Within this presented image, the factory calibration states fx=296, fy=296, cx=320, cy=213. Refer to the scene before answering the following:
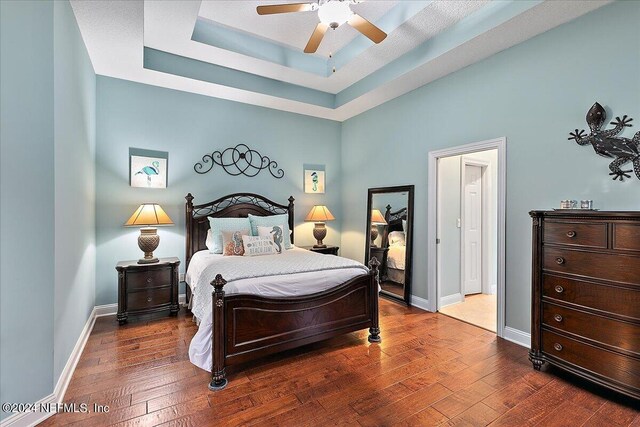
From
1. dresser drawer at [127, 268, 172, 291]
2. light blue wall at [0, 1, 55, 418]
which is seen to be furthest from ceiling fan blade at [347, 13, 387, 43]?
dresser drawer at [127, 268, 172, 291]

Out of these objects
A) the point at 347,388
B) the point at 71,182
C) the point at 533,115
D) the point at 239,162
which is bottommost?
the point at 347,388

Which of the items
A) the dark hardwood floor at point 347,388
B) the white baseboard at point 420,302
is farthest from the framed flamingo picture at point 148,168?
the white baseboard at point 420,302

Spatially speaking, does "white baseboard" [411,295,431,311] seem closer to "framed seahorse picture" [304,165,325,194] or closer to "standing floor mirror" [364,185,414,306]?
"standing floor mirror" [364,185,414,306]

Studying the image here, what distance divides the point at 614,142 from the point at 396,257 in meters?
2.66

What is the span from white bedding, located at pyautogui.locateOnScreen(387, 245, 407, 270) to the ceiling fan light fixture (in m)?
2.93

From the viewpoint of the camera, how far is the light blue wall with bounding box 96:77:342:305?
11.9 feet

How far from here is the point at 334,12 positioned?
2.31 metres

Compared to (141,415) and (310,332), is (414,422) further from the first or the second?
(141,415)

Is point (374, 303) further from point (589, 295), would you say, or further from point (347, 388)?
point (589, 295)

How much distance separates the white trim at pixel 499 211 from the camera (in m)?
3.03

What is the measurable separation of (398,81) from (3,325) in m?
4.18

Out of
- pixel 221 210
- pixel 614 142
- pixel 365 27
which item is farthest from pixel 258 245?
pixel 614 142

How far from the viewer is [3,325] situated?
66.0 inches

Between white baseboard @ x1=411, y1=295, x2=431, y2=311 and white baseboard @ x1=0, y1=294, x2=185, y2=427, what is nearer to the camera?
white baseboard @ x1=0, y1=294, x2=185, y2=427
